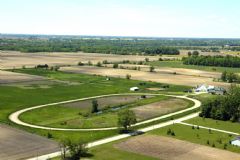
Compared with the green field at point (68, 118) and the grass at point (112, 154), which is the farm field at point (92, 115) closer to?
the green field at point (68, 118)

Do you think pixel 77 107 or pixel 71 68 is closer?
pixel 77 107

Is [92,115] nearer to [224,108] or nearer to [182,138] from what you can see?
[182,138]

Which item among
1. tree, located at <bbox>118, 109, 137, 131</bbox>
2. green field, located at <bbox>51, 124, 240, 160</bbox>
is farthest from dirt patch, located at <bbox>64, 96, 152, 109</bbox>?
green field, located at <bbox>51, 124, 240, 160</bbox>

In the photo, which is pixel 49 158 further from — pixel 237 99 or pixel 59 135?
pixel 237 99

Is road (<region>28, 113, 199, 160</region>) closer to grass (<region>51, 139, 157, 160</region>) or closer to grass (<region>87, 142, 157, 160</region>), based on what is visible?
grass (<region>51, 139, 157, 160</region>)

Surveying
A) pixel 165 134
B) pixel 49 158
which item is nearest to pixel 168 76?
pixel 165 134
